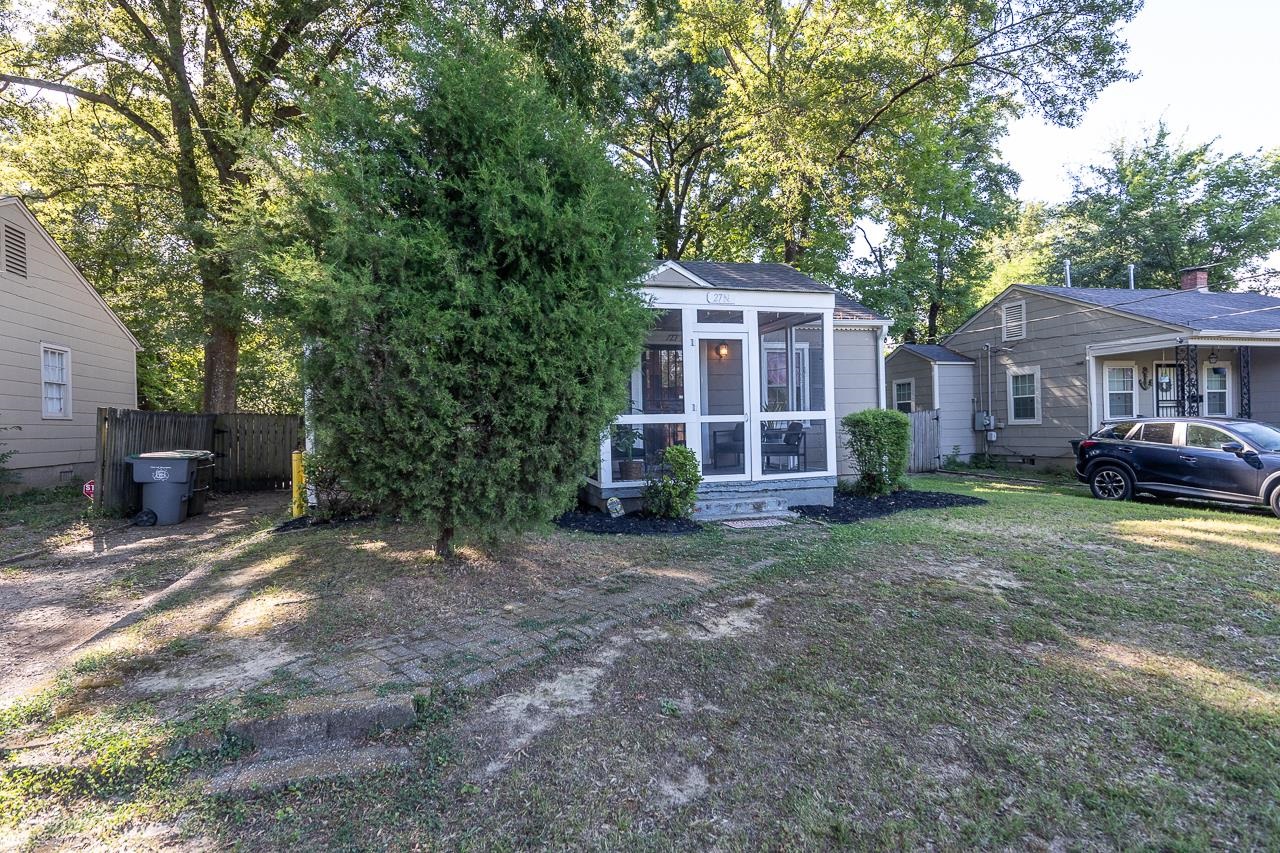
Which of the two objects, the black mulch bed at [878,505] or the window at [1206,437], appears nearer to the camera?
the black mulch bed at [878,505]

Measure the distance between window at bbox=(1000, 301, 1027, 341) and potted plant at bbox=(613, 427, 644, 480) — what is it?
1162 centimetres

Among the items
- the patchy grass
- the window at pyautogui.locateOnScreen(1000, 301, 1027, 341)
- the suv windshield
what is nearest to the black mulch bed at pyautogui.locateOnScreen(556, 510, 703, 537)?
the patchy grass

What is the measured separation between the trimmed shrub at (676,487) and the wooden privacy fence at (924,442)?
8.63 metres

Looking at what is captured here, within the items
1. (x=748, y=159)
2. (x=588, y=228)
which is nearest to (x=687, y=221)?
(x=748, y=159)

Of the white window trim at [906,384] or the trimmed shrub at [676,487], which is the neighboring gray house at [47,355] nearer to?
the trimmed shrub at [676,487]

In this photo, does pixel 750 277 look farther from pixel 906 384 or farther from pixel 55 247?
pixel 55 247

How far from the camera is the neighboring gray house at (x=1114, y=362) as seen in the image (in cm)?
1166

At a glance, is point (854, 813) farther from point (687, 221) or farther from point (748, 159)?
point (687, 221)

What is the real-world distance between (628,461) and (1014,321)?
39.2 feet

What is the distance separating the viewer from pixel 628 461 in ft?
23.9

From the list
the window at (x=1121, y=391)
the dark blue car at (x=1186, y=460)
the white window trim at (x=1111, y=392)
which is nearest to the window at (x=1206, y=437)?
the dark blue car at (x=1186, y=460)

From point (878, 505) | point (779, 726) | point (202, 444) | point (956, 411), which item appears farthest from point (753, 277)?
point (956, 411)

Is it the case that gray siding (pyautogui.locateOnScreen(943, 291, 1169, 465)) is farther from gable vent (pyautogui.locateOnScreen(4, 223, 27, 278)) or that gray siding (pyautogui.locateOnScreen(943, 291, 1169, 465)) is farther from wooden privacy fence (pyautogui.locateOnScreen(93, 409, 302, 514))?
gable vent (pyautogui.locateOnScreen(4, 223, 27, 278))

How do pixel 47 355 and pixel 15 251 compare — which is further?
pixel 47 355
